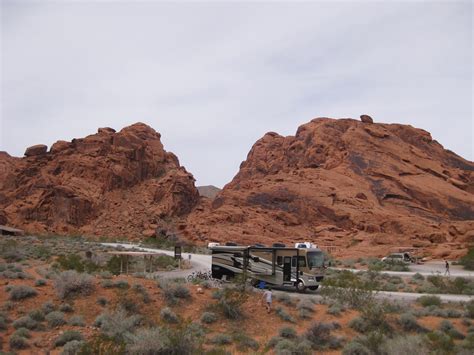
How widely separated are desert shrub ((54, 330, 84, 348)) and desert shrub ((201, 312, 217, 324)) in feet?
14.7

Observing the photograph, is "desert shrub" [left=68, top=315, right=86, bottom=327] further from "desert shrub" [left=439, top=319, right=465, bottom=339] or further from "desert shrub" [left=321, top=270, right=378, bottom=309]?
"desert shrub" [left=439, top=319, right=465, bottom=339]

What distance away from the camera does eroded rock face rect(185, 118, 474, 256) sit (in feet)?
184

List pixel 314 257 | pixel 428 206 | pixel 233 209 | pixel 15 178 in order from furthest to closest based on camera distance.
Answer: pixel 15 178 < pixel 428 206 < pixel 233 209 < pixel 314 257

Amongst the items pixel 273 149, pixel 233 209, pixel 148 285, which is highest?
pixel 273 149

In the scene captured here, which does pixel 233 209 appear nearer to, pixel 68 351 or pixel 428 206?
pixel 428 206

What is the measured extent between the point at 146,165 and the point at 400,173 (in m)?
48.5

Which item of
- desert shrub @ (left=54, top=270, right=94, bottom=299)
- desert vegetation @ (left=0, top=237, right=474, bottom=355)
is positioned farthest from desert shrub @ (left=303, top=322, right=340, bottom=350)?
desert shrub @ (left=54, top=270, right=94, bottom=299)

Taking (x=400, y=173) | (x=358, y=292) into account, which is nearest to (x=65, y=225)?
(x=400, y=173)

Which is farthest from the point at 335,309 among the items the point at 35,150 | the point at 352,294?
the point at 35,150

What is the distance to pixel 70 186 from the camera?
8106cm

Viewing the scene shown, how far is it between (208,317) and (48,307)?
5433mm

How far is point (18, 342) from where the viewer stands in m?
12.1

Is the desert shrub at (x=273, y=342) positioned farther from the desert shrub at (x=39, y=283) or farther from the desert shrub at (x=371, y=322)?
the desert shrub at (x=39, y=283)

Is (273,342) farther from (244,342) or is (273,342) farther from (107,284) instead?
(107,284)
